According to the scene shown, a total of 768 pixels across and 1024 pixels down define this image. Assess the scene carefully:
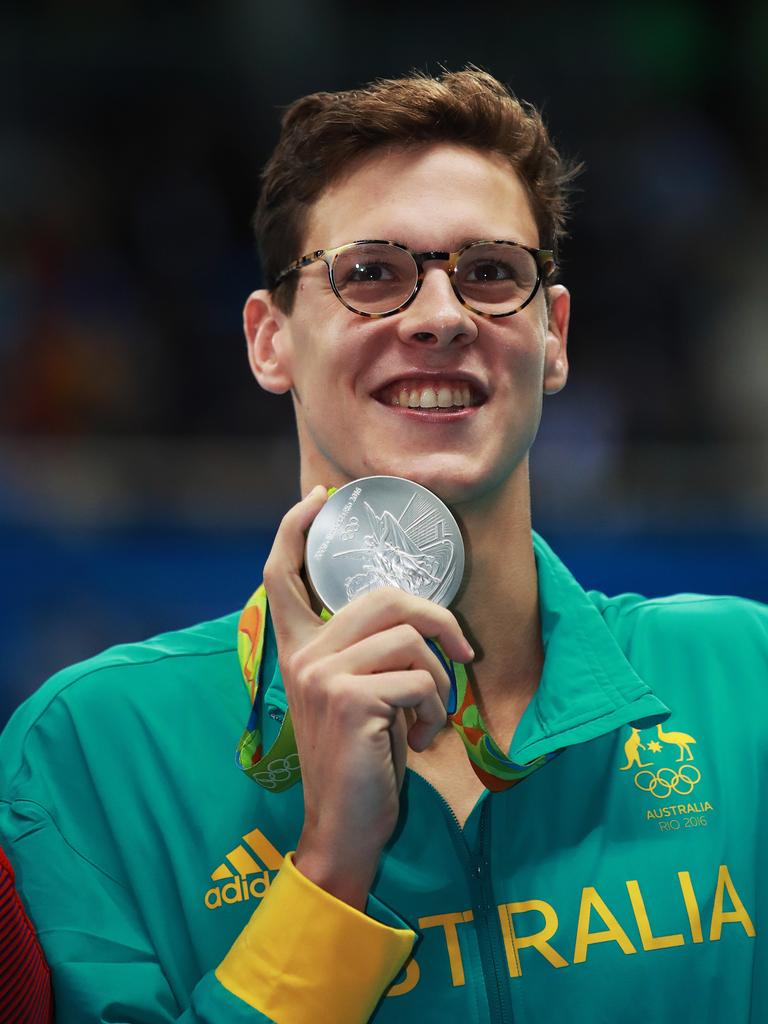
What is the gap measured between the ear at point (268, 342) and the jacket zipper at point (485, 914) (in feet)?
2.77

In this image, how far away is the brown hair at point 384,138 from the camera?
94.1 inches

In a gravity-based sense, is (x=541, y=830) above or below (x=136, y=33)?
below

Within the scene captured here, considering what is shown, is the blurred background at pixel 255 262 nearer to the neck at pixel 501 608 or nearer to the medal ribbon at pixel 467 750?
the neck at pixel 501 608

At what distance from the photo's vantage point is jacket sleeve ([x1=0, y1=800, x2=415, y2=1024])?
181 centimetres

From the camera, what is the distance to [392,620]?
178 centimetres

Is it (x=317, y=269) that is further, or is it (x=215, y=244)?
(x=215, y=244)

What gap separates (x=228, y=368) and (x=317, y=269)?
5.82 m

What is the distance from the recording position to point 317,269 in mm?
Result: 2373

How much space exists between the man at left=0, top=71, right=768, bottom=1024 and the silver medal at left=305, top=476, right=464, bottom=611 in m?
0.04

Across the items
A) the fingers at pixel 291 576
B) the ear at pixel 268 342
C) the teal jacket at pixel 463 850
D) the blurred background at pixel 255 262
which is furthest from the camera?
the blurred background at pixel 255 262

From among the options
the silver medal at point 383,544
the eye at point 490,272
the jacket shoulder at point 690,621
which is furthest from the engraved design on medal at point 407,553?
the jacket shoulder at point 690,621

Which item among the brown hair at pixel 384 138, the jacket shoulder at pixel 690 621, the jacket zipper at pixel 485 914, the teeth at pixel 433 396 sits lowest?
the jacket zipper at pixel 485 914

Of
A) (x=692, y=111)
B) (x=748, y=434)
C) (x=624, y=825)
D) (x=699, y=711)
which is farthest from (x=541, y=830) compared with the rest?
(x=692, y=111)

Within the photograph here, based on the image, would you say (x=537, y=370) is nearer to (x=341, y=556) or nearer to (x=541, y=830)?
(x=341, y=556)
